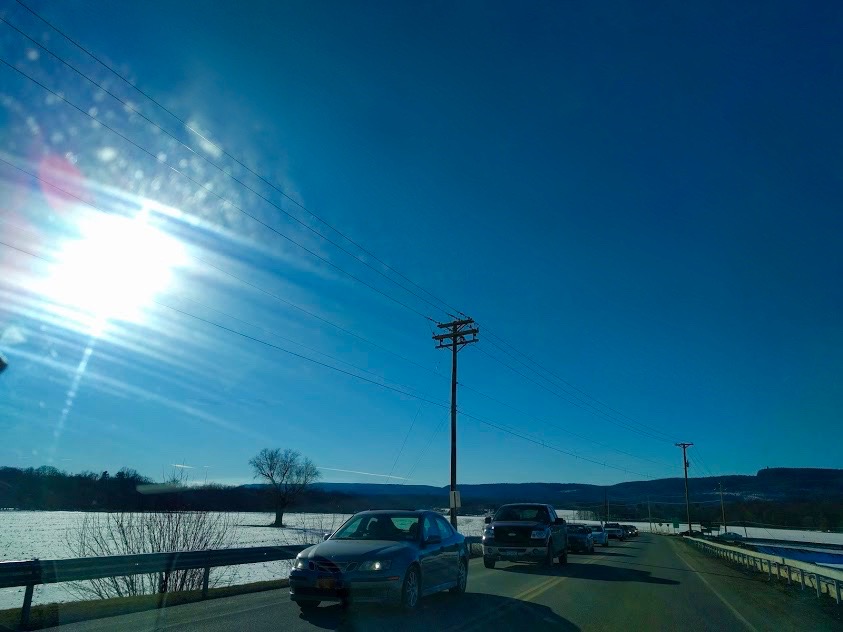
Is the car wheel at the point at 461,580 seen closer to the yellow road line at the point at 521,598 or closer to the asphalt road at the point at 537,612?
the asphalt road at the point at 537,612

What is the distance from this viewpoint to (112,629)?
8.99 metres

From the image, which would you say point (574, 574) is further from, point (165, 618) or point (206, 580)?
point (165, 618)

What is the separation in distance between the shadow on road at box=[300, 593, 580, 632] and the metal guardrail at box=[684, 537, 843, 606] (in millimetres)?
6834

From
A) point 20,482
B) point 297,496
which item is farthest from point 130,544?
point 297,496

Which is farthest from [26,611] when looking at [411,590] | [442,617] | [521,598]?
[521,598]

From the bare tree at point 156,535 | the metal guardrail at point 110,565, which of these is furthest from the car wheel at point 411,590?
the bare tree at point 156,535

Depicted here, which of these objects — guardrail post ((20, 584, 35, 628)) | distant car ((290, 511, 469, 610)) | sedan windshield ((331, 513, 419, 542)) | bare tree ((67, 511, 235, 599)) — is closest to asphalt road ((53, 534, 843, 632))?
distant car ((290, 511, 469, 610))

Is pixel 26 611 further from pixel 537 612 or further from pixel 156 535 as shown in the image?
pixel 156 535

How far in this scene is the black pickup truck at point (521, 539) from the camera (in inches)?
783

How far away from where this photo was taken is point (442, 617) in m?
10.1

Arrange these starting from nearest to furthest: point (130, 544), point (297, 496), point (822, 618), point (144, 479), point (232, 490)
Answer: point (822, 618) → point (130, 544) → point (144, 479) → point (232, 490) → point (297, 496)

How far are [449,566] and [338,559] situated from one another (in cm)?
324

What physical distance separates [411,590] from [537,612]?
7.22 feet

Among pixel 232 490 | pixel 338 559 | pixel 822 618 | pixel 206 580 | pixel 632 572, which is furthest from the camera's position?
pixel 232 490
